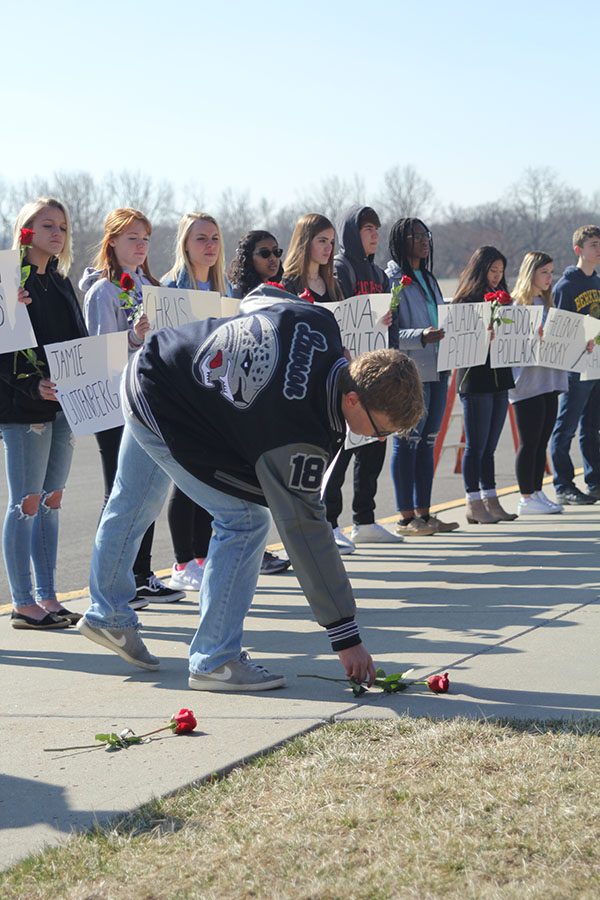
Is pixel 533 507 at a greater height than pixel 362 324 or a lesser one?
lesser

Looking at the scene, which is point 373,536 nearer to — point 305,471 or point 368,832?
point 305,471

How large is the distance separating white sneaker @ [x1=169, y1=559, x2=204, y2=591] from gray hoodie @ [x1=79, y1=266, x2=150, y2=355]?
1.27 meters

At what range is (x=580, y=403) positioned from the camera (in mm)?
10414

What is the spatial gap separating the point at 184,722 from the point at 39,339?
8.50 ft

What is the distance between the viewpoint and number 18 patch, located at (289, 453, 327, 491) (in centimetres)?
414

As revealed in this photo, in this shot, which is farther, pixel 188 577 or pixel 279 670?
pixel 188 577

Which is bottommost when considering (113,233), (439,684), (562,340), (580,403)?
(439,684)

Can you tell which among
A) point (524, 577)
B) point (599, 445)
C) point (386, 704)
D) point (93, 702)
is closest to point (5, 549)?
point (93, 702)

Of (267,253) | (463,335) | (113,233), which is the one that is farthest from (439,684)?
(463,335)

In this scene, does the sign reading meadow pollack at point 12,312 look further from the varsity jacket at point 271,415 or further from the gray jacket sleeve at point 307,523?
the gray jacket sleeve at point 307,523

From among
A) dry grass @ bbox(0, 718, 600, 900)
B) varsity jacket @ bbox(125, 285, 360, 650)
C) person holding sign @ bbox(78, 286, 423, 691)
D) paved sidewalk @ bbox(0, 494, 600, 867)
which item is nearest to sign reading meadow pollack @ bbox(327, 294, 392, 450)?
paved sidewalk @ bbox(0, 494, 600, 867)

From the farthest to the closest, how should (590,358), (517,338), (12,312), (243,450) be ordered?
(590,358) → (517,338) → (12,312) → (243,450)

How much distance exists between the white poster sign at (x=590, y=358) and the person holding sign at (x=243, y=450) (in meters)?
5.55

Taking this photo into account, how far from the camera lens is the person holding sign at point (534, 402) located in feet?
31.6
